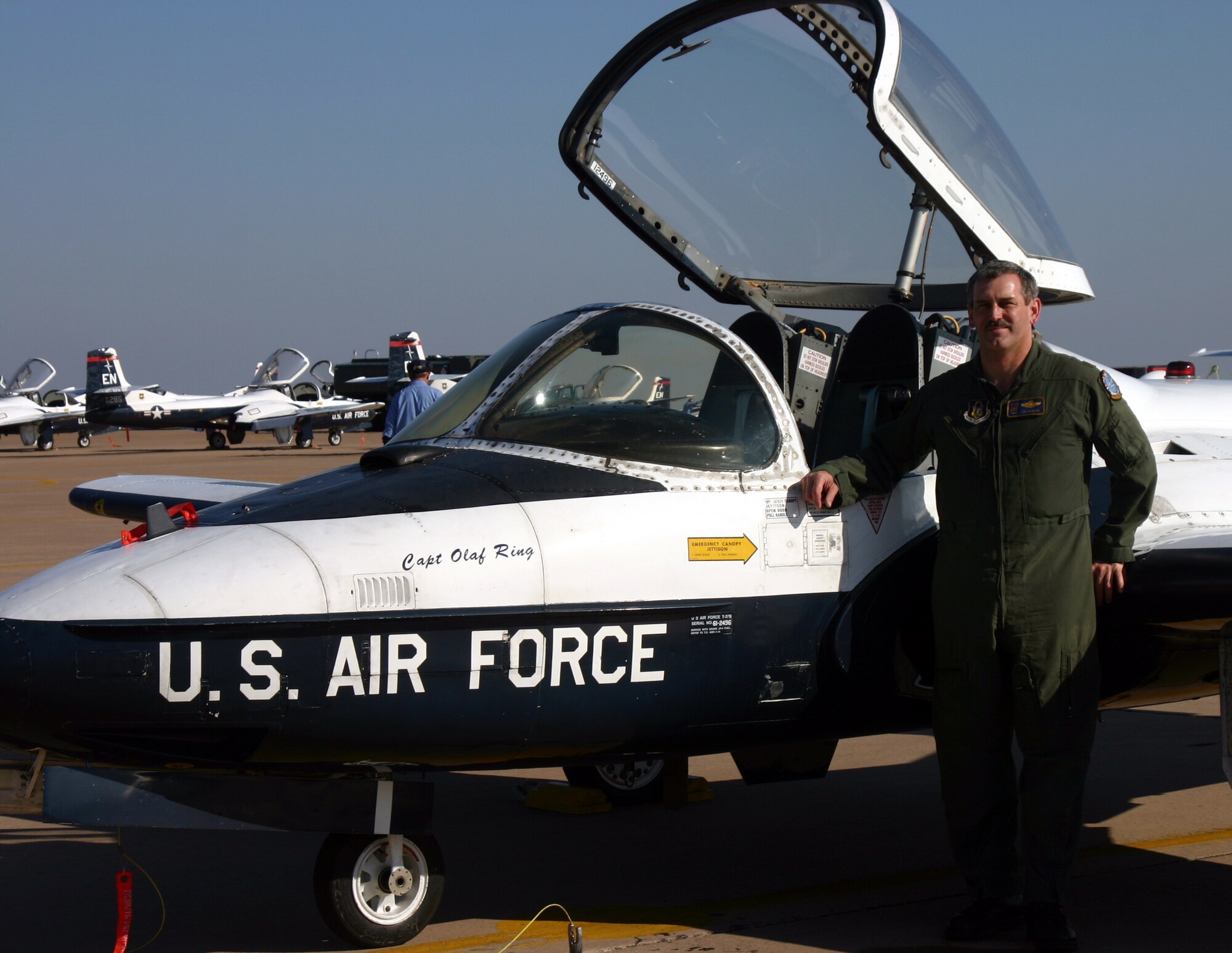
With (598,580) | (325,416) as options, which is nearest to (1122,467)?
(598,580)

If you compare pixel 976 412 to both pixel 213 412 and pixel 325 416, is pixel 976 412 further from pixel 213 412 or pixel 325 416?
pixel 213 412

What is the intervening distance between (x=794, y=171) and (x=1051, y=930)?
362cm

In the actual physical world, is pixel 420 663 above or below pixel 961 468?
below

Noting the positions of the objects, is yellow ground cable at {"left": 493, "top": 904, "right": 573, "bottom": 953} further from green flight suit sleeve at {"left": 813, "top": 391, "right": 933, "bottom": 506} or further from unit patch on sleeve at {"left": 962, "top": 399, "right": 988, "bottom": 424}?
unit patch on sleeve at {"left": 962, "top": 399, "right": 988, "bottom": 424}

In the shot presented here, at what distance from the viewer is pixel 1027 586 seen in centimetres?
436

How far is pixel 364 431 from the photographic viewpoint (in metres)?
62.7

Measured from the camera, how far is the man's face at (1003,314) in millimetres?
4516

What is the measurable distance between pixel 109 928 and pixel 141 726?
57.7 inches

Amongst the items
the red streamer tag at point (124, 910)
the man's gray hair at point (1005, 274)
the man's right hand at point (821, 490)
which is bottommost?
the red streamer tag at point (124, 910)

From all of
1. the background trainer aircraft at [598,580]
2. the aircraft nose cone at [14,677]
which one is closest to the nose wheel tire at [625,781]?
the background trainer aircraft at [598,580]

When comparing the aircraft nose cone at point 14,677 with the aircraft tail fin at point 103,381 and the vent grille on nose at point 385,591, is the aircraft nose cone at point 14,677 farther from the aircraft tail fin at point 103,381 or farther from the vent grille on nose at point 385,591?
the aircraft tail fin at point 103,381

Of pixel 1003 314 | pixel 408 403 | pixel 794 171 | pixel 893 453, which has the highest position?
pixel 794 171

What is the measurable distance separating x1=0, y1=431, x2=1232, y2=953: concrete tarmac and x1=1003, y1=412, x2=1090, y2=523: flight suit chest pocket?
1.54m

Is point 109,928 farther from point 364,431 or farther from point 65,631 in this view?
point 364,431
